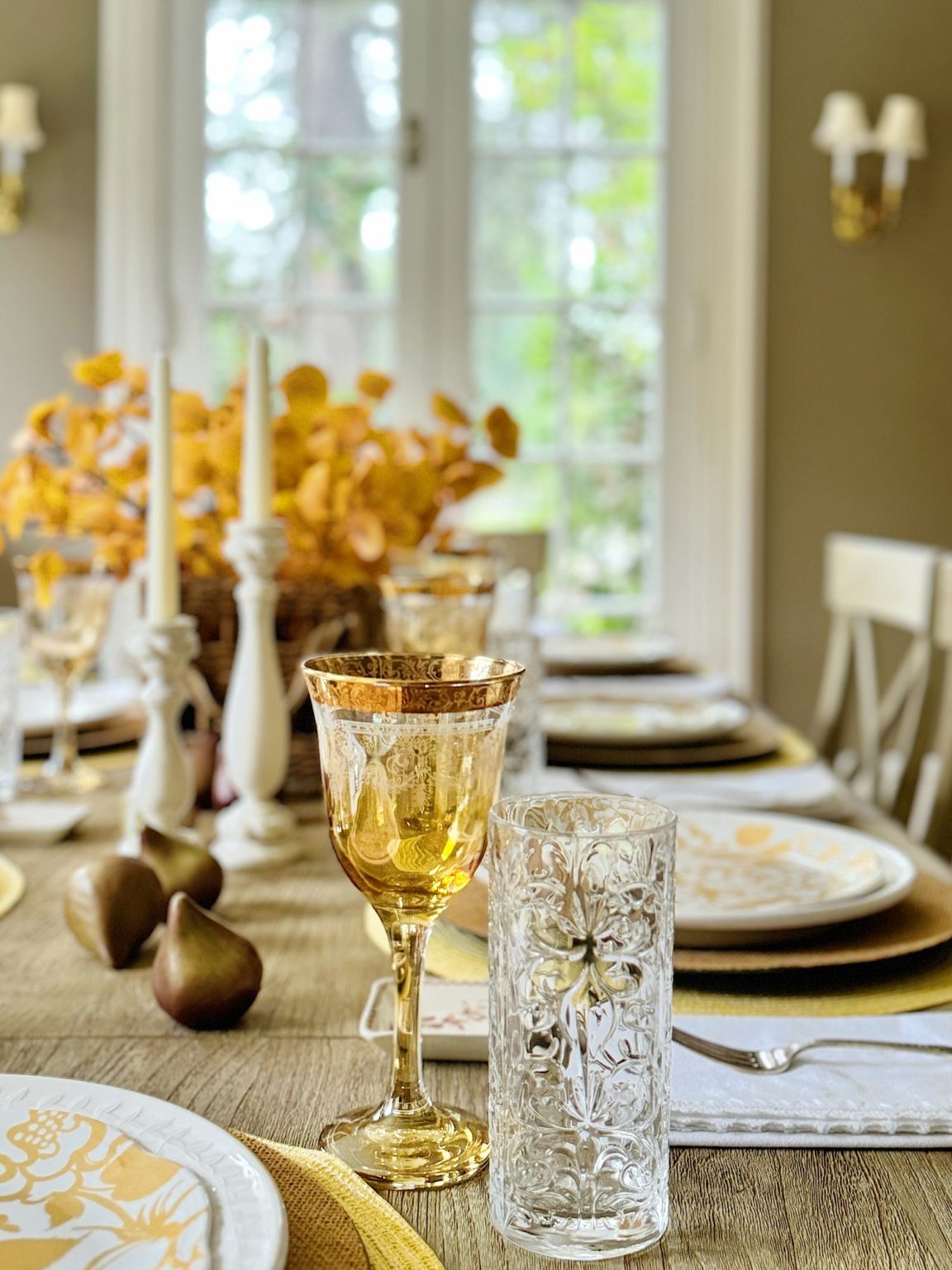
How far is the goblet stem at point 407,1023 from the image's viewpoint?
54 cm

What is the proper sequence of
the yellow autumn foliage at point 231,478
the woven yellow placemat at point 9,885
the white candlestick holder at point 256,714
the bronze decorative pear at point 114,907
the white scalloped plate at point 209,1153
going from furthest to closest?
the yellow autumn foliage at point 231,478 < the white candlestick holder at point 256,714 < the woven yellow placemat at point 9,885 < the bronze decorative pear at point 114,907 < the white scalloped plate at point 209,1153

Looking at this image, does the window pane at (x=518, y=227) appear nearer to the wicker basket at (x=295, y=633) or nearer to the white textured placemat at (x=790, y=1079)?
the wicker basket at (x=295, y=633)

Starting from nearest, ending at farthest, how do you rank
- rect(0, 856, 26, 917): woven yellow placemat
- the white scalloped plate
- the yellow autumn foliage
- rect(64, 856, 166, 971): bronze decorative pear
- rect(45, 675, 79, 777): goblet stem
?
1. the white scalloped plate
2. rect(64, 856, 166, 971): bronze decorative pear
3. rect(0, 856, 26, 917): woven yellow placemat
4. the yellow autumn foliage
5. rect(45, 675, 79, 777): goblet stem

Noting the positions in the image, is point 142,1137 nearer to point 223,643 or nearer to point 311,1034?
point 311,1034

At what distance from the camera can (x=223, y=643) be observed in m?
1.21

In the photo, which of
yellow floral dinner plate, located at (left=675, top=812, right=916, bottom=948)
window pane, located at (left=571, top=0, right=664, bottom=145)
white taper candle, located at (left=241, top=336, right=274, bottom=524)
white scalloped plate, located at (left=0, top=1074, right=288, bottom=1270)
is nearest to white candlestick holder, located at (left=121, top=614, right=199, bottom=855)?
white taper candle, located at (left=241, top=336, right=274, bottom=524)

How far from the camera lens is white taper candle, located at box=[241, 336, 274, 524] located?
1.03 m

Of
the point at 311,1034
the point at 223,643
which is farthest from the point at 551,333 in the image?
the point at 311,1034

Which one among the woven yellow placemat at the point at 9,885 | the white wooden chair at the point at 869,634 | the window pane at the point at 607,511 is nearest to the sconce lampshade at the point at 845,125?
the window pane at the point at 607,511

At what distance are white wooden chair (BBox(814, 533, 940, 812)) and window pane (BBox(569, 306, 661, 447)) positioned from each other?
132cm

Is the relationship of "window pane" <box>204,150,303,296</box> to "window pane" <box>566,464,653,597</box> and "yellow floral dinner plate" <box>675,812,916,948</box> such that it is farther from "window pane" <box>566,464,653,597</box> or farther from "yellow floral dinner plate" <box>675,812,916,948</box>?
"yellow floral dinner plate" <box>675,812,916,948</box>

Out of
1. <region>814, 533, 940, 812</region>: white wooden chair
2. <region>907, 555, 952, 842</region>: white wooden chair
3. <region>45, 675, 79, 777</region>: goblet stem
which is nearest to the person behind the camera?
<region>45, 675, 79, 777</region>: goblet stem

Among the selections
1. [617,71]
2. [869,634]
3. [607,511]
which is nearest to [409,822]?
[869,634]

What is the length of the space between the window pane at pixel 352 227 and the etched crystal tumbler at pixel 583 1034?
3266mm
